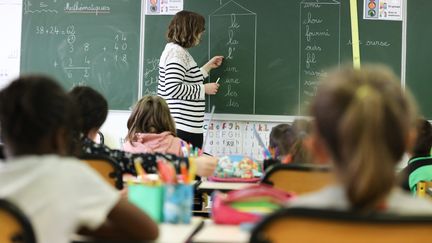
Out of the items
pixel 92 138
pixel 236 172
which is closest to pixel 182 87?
pixel 236 172

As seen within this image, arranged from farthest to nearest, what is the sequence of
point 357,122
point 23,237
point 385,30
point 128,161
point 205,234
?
point 385,30 → point 128,161 → point 205,234 → point 23,237 → point 357,122

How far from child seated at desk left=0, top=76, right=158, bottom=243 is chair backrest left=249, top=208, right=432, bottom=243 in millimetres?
462

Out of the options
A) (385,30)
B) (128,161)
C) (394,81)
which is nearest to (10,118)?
(394,81)

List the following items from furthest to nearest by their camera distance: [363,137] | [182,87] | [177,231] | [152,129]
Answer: [182,87] → [152,129] → [177,231] → [363,137]

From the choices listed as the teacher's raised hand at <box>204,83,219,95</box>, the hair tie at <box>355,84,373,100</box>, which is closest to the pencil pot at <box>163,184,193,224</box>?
the hair tie at <box>355,84,373,100</box>

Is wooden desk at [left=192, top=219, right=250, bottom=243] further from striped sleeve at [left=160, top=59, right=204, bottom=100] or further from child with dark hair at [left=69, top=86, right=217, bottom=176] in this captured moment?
striped sleeve at [left=160, top=59, right=204, bottom=100]

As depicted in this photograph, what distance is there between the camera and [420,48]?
466cm

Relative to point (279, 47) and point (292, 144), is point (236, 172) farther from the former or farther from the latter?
point (279, 47)

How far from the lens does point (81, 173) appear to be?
131 centimetres

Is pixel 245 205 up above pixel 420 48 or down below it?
below

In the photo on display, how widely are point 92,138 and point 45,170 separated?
1.09 metres

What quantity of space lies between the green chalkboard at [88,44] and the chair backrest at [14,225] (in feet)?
11.9

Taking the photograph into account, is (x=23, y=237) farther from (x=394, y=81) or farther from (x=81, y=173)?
(x=394, y=81)

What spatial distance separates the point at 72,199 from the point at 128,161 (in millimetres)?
1150
